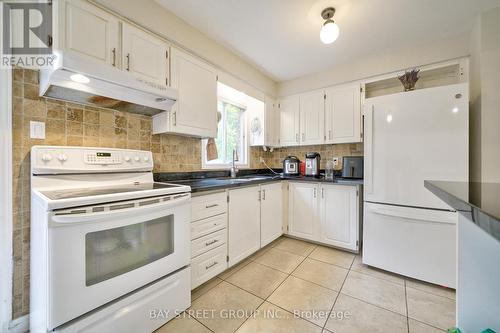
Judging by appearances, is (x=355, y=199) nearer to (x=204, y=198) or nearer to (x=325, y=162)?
(x=325, y=162)

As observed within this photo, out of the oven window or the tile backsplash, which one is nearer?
the oven window

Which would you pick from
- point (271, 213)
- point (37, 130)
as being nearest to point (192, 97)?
point (37, 130)

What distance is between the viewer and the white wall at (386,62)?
2.05 metres

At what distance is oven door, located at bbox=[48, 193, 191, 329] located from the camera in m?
0.89

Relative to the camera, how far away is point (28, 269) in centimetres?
125

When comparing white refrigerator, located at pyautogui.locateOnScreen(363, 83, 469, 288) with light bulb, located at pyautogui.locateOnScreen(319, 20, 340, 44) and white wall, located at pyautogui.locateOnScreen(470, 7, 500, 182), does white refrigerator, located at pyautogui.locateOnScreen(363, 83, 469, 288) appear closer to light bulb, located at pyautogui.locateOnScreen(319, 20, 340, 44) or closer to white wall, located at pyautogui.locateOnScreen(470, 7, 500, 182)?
white wall, located at pyautogui.locateOnScreen(470, 7, 500, 182)

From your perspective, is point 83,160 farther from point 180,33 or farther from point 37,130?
point 180,33

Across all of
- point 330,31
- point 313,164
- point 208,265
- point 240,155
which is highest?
point 330,31

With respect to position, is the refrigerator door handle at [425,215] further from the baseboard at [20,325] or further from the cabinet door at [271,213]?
the baseboard at [20,325]

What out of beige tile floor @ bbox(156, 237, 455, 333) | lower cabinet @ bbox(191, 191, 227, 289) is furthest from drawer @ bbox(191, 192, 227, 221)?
beige tile floor @ bbox(156, 237, 455, 333)

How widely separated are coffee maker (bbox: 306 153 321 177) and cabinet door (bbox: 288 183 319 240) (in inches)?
11.4

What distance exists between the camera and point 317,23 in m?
1.86

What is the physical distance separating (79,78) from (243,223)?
1.71 m

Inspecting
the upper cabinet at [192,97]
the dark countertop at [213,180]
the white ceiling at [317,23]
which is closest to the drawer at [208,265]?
the dark countertop at [213,180]
